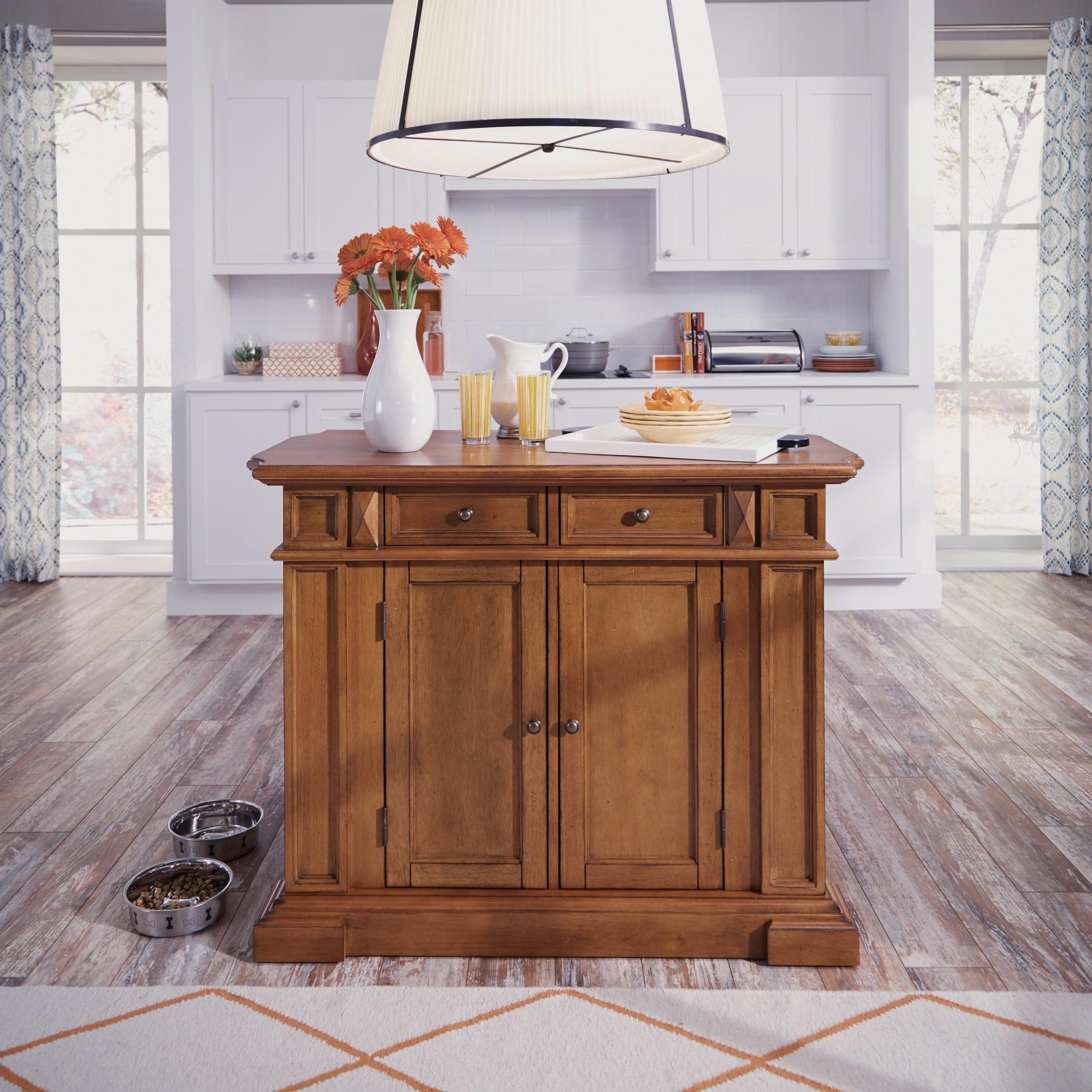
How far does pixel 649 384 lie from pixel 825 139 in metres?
1.38

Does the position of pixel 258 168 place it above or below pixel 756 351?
above

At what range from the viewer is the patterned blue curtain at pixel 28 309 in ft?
18.4

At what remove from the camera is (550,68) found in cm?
171

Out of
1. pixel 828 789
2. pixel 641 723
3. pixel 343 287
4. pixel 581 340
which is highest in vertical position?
pixel 581 340

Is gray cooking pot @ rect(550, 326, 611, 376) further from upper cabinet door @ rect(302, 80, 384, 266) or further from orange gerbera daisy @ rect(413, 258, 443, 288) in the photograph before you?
orange gerbera daisy @ rect(413, 258, 443, 288)

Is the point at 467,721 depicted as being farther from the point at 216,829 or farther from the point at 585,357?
the point at 585,357

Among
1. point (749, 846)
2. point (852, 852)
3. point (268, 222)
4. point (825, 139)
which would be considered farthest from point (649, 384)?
point (749, 846)

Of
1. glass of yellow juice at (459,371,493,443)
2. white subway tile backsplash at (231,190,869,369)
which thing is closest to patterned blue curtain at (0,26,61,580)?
white subway tile backsplash at (231,190,869,369)

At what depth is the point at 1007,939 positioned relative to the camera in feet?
7.42

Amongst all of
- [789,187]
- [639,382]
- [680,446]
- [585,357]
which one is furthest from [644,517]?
[789,187]

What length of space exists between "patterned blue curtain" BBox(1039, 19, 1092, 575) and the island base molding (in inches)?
165

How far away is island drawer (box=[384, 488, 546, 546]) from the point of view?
2.17 metres

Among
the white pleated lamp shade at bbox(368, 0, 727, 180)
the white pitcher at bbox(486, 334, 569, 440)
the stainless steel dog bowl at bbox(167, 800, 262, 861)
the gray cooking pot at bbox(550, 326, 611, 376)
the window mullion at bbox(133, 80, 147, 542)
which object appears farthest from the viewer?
the window mullion at bbox(133, 80, 147, 542)

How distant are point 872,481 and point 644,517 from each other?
3149 millimetres
